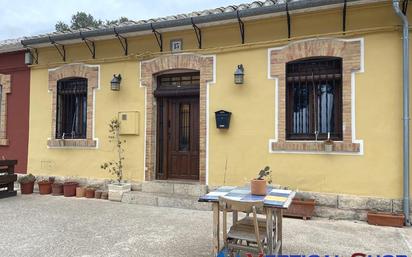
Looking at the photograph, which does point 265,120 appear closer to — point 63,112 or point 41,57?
point 63,112

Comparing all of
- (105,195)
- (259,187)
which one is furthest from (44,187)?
(259,187)

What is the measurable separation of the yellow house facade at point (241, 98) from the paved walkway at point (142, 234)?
1.08 metres

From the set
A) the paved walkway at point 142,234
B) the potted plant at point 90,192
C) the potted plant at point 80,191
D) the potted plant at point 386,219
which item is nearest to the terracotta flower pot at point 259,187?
the paved walkway at point 142,234

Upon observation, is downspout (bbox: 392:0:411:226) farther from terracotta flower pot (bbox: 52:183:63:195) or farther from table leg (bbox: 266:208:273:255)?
terracotta flower pot (bbox: 52:183:63:195)

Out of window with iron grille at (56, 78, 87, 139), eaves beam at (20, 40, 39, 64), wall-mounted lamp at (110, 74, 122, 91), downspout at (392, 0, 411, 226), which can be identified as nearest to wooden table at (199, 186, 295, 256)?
downspout at (392, 0, 411, 226)

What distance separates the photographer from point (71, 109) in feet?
29.6

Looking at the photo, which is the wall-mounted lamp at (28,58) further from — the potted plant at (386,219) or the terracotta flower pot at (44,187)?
the potted plant at (386,219)

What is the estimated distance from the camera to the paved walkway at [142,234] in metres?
4.42

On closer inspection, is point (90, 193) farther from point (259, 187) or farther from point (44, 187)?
point (259, 187)

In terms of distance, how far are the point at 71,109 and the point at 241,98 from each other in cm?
478

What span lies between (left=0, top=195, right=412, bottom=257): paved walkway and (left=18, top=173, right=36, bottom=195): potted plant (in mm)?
1649

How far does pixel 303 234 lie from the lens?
5184 millimetres

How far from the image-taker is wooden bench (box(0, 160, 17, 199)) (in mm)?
7976

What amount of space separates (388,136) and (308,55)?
2.07m
